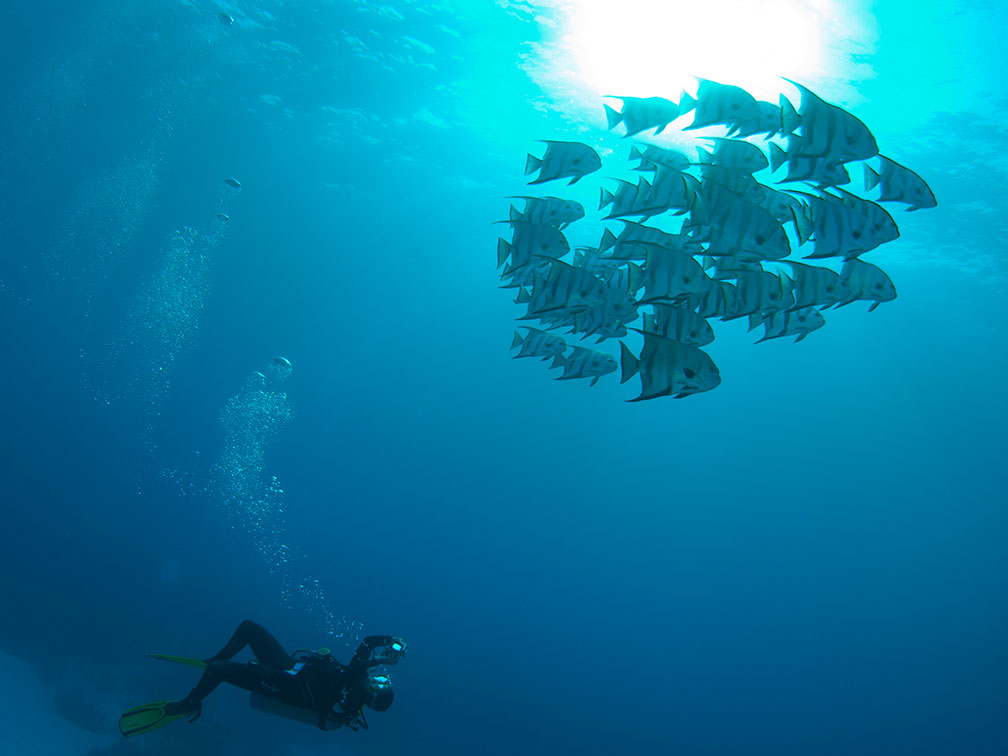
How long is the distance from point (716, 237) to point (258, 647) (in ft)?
25.8

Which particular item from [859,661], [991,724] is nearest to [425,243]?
[859,661]

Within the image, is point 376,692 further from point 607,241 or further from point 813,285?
point 813,285

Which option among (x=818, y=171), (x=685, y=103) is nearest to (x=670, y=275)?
(x=818, y=171)

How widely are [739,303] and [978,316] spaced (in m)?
29.4

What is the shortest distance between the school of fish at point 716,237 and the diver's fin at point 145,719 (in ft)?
23.7

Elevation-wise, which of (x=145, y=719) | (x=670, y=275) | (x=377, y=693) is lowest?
(x=145, y=719)

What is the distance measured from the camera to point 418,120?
2150cm

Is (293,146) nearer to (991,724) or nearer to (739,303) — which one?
(739,303)

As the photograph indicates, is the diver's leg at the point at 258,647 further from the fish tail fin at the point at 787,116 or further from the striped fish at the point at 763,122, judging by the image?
the fish tail fin at the point at 787,116

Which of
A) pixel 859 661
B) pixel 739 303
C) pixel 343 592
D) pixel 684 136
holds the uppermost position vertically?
pixel 684 136

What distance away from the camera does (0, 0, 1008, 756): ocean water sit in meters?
16.3

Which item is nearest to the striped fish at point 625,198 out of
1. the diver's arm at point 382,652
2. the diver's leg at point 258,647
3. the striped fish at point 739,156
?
the striped fish at point 739,156

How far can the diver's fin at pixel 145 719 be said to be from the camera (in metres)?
7.23

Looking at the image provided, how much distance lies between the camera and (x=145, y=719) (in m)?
7.43
